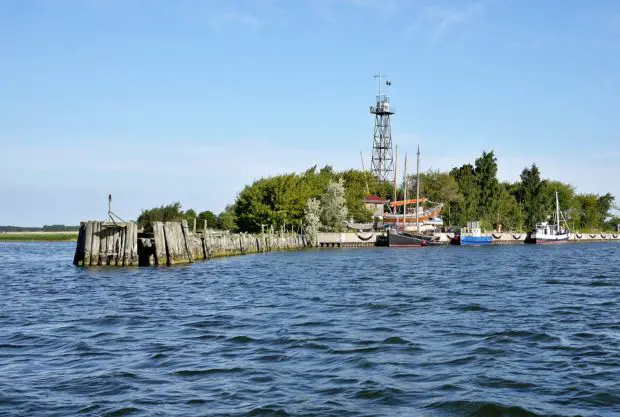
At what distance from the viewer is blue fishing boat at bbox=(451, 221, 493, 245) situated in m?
124

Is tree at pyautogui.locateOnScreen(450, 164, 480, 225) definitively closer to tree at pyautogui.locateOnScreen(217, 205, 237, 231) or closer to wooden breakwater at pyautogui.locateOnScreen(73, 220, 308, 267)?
tree at pyautogui.locateOnScreen(217, 205, 237, 231)

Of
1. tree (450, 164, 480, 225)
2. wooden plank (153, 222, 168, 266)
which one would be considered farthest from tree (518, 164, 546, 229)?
wooden plank (153, 222, 168, 266)

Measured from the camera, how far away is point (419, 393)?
1291cm

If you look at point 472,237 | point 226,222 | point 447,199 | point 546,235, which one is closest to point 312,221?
point 226,222

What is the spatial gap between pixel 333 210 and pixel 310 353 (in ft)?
298

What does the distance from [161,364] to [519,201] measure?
517ft

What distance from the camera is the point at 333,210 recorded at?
10756 cm

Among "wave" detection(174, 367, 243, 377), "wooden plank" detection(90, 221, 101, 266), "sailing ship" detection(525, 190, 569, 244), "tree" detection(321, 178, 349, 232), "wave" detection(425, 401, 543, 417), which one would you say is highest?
"tree" detection(321, 178, 349, 232)

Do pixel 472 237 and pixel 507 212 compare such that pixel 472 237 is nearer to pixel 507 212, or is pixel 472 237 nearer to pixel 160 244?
pixel 507 212

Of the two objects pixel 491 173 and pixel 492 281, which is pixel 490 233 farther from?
pixel 492 281

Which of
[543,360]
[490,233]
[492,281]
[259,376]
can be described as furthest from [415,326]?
[490,233]

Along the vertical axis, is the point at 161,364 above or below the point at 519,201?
below

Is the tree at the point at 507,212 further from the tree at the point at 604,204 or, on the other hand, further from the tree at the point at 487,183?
the tree at the point at 604,204

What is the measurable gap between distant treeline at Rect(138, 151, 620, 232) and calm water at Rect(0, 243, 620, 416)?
57.3 metres
